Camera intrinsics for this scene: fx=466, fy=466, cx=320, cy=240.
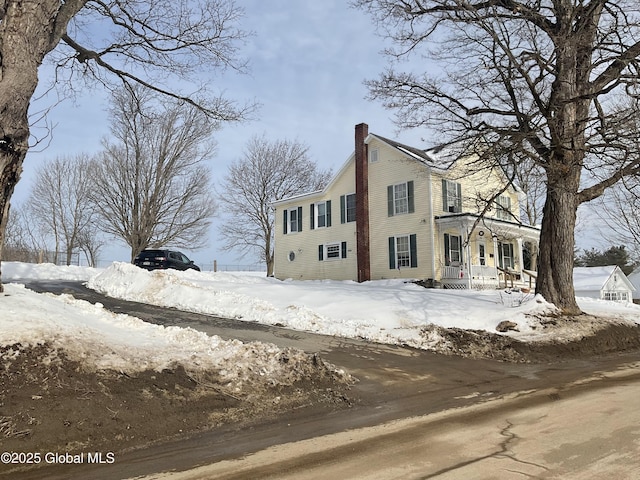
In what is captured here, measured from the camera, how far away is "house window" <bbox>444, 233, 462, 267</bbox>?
960 inches

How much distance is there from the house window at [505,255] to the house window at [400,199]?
683cm

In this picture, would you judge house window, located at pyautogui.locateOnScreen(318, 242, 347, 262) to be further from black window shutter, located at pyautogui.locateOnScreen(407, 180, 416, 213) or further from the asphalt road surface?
the asphalt road surface

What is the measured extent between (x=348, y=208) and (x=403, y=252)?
464cm

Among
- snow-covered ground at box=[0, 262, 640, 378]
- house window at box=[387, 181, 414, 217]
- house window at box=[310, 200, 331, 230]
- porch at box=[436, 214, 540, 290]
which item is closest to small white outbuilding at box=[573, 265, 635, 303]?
porch at box=[436, 214, 540, 290]

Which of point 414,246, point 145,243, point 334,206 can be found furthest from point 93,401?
point 145,243

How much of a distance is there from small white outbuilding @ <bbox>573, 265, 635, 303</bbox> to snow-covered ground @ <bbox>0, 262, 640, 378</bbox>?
15978mm

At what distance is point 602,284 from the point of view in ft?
98.2

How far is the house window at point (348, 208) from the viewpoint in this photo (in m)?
27.3

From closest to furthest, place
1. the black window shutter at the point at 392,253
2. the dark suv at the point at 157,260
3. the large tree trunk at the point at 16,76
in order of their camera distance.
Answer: the large tree trunk at the point at 16,76
the dark suv at the point at 157,260
the black window shutter at the point at 392,253

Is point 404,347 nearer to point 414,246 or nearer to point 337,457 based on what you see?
point 337,457

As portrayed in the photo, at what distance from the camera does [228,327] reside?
33.8ft

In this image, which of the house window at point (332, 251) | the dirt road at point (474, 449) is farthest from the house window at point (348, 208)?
the dirt road at point (474, 449)

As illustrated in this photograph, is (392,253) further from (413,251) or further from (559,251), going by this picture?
(559,251)

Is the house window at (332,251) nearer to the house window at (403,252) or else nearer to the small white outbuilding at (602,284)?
the house window at (403,252)
